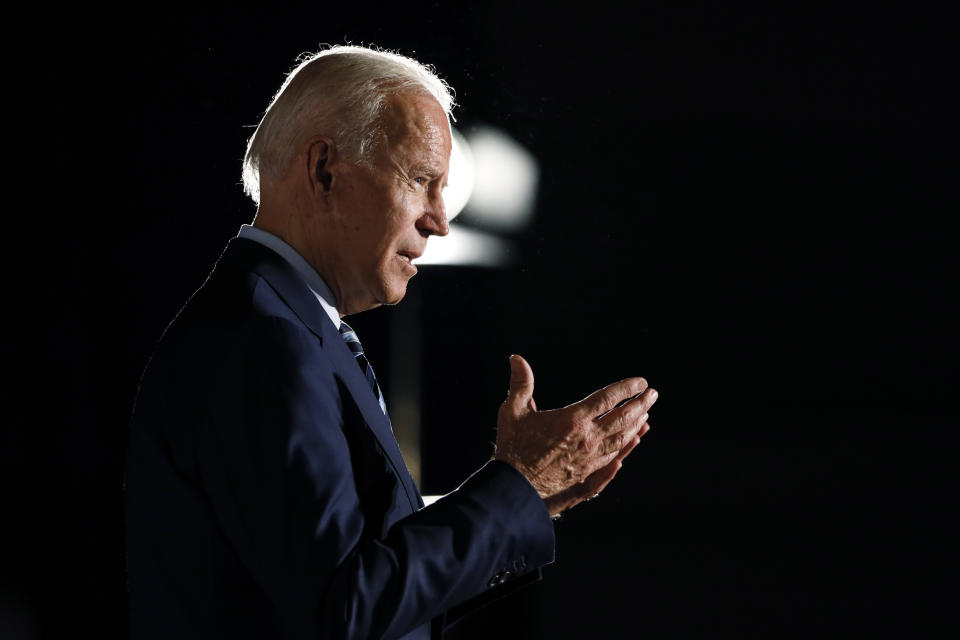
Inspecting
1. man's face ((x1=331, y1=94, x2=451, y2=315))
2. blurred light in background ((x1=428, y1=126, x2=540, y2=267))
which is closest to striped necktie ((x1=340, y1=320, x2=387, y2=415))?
man's face ((x1=331, y1=94, x2=451, y2=315))

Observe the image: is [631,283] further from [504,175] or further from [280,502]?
[280,502]

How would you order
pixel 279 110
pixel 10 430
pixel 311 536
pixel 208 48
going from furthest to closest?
pixel 208 48
pixel 10 430
pixel 279 110
pixel 311 536

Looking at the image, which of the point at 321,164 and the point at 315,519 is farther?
the point at 321,164

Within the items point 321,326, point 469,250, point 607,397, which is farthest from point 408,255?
point 469,250

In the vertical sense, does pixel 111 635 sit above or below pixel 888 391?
below

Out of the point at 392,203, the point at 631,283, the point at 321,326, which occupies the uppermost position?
the point at 392,203

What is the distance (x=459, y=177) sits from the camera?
5.88ft

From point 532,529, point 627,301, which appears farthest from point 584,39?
point 532,529

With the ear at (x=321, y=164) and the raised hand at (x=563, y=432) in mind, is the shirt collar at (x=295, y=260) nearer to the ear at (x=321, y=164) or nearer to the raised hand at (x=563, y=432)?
the ear at (x=321, y=164)

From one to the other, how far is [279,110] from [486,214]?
98 centimetres

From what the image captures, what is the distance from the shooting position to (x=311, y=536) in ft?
2.07

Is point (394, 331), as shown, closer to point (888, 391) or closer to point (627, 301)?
point (627, 301)

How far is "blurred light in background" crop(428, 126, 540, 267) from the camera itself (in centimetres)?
178

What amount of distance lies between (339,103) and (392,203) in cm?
11
